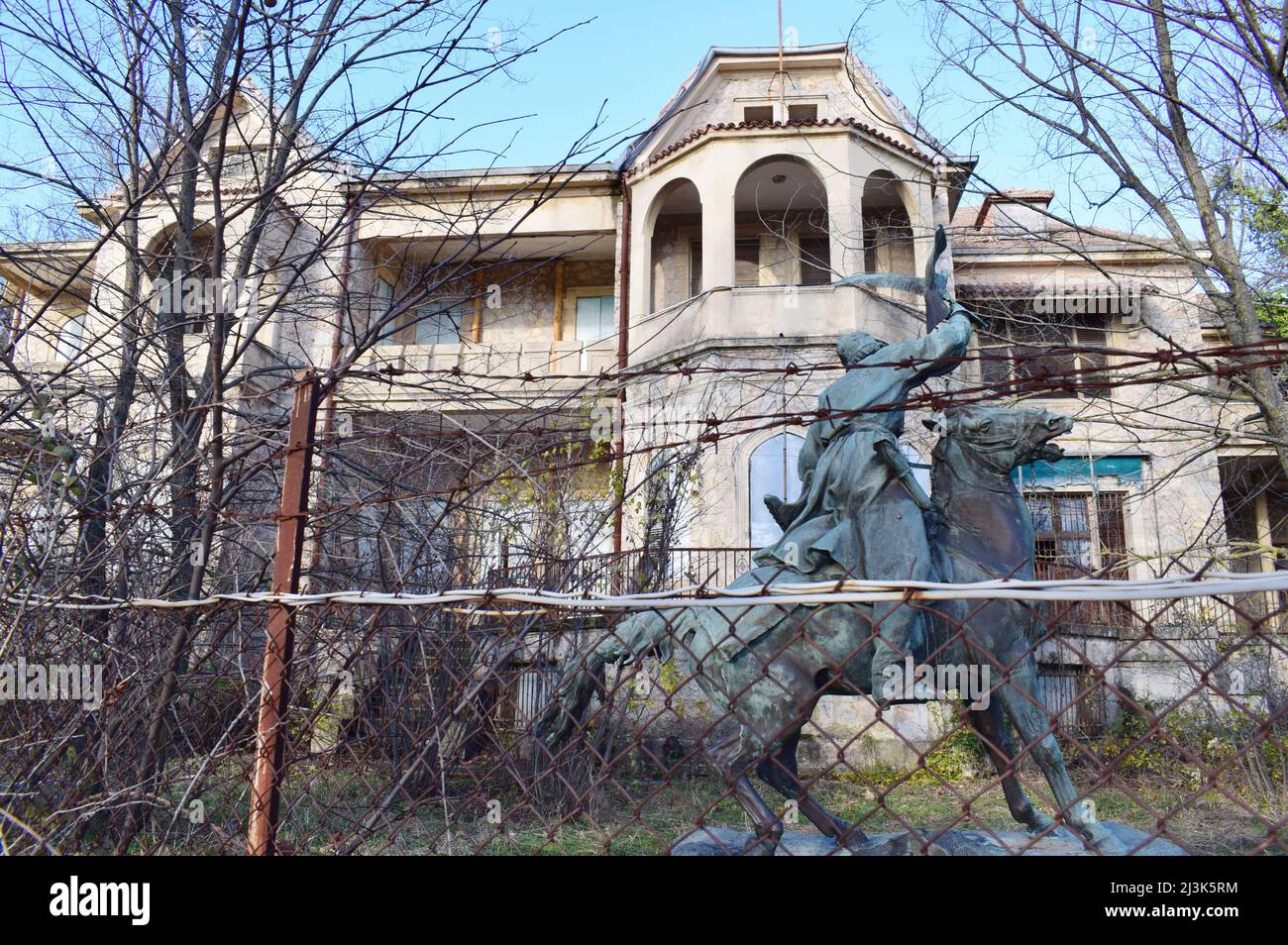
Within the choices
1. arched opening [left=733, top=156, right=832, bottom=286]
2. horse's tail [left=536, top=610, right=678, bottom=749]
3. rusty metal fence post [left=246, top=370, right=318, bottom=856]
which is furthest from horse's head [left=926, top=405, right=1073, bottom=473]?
arched opening [left=733, top=156, right=832, bottom=286]

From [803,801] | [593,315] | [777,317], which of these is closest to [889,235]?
[777,317]

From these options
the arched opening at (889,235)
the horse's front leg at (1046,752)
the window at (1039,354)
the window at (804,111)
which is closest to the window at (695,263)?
the window at (804,111)

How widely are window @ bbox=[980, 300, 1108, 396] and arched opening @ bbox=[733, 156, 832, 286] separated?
3.56m

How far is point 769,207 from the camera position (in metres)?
17.1

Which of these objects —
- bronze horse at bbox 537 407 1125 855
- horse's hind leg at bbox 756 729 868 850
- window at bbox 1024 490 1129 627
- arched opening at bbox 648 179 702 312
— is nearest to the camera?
horse's hind leg at bbox 756 729 868 850

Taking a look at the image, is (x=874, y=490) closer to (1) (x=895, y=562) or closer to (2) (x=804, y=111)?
(1) (x=895, y=562)

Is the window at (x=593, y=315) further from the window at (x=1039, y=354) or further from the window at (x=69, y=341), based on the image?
the window at (x=69, y=341)

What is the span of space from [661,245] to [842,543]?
13701mm

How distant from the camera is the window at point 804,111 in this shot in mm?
16641

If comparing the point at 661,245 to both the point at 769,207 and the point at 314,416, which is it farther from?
the point at 314,416

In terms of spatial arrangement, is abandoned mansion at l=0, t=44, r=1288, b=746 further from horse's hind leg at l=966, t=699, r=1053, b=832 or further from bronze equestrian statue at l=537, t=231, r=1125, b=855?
horse's hind leg at l=966, t=699, r=1053, b=832

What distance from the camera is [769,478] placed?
13758 millimetres

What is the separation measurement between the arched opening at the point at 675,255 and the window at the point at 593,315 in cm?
159

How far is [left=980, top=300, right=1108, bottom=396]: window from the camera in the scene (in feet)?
7.86
